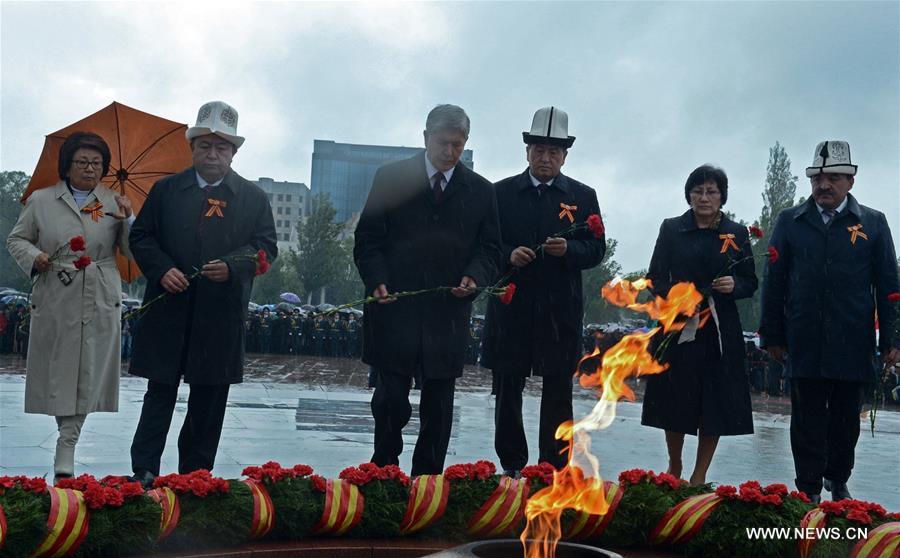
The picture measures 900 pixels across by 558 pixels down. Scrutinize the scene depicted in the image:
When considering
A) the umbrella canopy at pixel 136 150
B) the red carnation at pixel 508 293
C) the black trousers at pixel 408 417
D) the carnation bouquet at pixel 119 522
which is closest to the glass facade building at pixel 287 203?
the umbrella canopy at pixel 136 150

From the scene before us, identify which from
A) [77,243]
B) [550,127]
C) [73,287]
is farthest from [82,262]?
[550,127]

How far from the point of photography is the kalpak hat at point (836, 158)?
18.2ft

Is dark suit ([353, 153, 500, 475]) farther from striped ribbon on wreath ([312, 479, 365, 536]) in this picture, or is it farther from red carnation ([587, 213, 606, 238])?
striped ribbon on wreath ([312, 479, 365, 536])

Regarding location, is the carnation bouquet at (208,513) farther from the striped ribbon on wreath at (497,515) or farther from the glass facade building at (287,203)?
the glass facade building at (287,203)

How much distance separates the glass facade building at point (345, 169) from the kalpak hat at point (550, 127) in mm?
113443

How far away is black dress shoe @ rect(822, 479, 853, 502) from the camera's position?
212 inches

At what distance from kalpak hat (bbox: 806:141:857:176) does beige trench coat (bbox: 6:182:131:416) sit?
4057mm

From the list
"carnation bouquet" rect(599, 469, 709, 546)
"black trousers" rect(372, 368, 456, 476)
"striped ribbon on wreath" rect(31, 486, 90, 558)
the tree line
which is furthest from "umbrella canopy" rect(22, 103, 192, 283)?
the tree line

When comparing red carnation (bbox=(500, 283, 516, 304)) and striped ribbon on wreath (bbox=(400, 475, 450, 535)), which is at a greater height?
red carnation (bbox=(500, 283, 516, 304))

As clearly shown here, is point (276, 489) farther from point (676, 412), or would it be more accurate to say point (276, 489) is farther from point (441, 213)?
point (676, 412)

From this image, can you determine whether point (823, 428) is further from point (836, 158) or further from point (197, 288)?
point (197, 288)

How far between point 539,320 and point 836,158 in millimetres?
2033

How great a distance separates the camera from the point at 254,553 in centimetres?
343

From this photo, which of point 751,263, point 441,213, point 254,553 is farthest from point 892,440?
point 254,553
